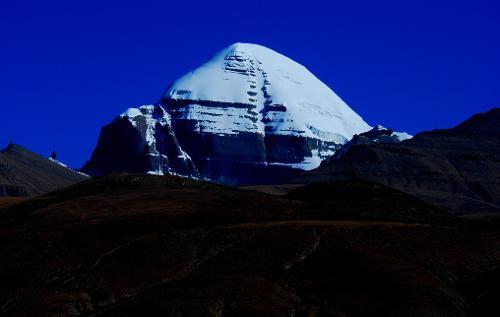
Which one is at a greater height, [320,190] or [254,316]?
[320,190]

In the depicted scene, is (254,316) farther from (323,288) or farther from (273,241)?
(273,241)

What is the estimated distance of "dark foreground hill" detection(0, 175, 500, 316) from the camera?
333 ft

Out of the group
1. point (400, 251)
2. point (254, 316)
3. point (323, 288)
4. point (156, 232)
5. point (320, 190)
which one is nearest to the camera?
point (254, 316)

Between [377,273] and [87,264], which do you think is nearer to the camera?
[377,273]

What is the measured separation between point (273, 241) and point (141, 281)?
1668cm

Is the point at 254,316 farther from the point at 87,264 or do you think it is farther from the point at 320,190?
the point at 320,190

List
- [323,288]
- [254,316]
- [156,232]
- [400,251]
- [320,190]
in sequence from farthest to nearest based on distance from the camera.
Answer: [320,190] < [156,232] < [400,251] < [323,288] < [254,316]

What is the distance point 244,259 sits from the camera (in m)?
116

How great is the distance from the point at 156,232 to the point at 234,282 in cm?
2702

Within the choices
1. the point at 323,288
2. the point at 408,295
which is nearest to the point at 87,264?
the point at 323,288

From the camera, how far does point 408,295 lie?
102 m

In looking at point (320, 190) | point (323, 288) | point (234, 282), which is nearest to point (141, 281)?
point (234, 282)

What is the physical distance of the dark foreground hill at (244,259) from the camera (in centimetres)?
10138

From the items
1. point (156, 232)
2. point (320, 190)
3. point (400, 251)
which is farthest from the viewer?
point (320, 190)
